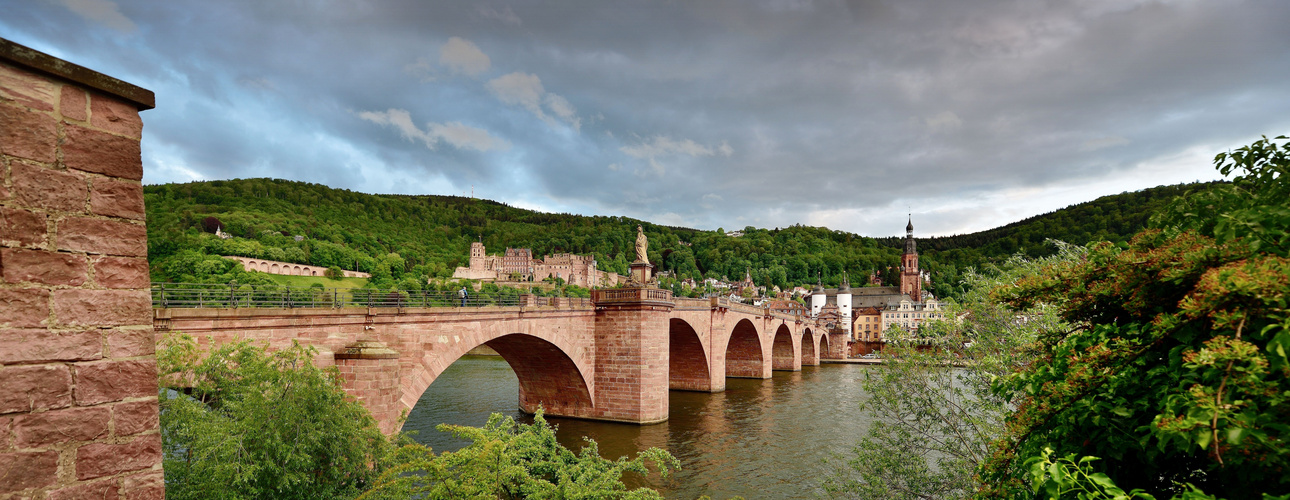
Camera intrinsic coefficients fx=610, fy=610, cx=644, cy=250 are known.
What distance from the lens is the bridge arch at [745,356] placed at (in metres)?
51.4

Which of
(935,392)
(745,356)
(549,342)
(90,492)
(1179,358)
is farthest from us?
(745,356)

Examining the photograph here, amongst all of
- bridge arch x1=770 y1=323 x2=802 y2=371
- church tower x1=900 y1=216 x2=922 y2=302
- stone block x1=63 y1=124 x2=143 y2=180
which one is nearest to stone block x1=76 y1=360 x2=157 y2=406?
stone block x1=63 y1=124 x2=143 y2=180

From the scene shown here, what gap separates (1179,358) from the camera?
11.0ft

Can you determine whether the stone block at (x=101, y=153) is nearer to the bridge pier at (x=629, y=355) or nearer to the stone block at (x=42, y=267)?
the stone block at (x=42, y=267)

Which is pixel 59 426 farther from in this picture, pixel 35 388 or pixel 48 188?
pixel 48 188

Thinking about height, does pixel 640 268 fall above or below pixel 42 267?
above

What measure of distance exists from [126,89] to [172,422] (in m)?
7.57

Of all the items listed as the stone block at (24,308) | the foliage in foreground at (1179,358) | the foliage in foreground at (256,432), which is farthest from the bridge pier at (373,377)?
the foliage in foreground at (1179,358)

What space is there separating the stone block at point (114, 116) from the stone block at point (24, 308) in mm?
929

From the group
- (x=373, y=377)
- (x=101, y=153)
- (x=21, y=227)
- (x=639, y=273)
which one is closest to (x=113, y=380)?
(x=21, y=227)

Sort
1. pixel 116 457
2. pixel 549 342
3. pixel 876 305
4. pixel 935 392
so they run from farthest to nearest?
pixel 876 305 < pixel 549 342 < pixel 935 392 < pixel 116 457

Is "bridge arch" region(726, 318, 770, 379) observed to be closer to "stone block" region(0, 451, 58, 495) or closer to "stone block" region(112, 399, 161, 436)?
"stone block" region(112, 399, 161, 436)

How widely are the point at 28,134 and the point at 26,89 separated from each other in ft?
0.77

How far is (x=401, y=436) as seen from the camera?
38.0 feet
